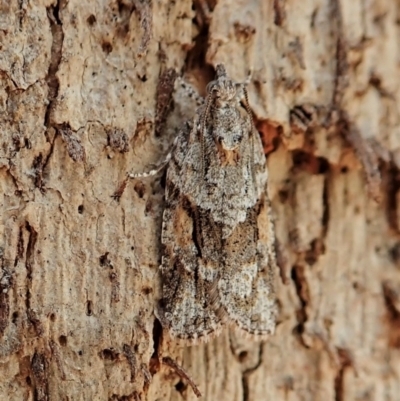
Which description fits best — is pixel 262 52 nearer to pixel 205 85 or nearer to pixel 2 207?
pixel 205 85

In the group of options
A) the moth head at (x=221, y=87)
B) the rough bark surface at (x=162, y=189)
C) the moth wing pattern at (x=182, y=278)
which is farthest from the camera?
the moth head at (x=221, y=87)

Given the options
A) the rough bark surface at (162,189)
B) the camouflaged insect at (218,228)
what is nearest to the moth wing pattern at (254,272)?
the camouflaged insect at (218,228)

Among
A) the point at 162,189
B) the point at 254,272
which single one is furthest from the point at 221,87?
the point at 254,272

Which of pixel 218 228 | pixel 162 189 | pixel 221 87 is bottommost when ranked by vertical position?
pixel 218 228

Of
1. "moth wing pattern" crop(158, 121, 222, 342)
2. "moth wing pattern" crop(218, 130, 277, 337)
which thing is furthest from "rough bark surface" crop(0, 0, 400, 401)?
"moth wing pattern" crop(218, 130, 277, 337)

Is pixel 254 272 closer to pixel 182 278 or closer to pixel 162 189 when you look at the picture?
pixel 182 278

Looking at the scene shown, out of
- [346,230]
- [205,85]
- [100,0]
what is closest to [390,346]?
[346,230]

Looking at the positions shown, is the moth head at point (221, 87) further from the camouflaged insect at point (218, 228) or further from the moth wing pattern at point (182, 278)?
the moth wing pattern at point (182, 278)

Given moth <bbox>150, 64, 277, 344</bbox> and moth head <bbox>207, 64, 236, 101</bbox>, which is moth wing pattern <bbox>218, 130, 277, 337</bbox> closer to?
moth <bbox>150, 64, 277, 344</bbox>
